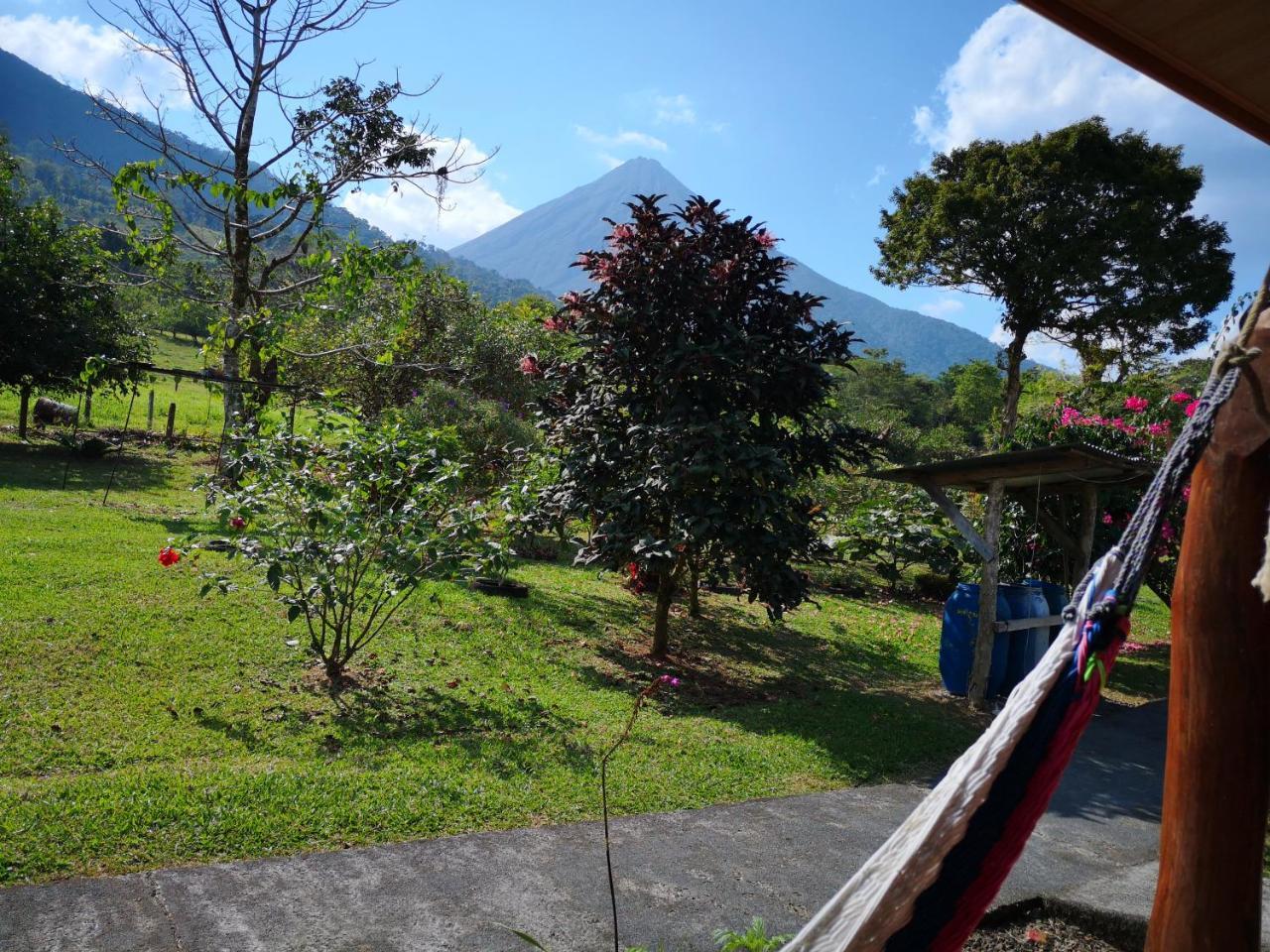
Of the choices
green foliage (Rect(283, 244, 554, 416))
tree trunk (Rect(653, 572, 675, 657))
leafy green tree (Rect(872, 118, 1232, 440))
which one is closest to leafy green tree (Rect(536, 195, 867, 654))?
tree trunk (Rect(653, 572, 675, 657))

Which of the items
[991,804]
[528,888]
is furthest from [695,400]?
[991,804]

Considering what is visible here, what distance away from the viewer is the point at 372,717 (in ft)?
16.9

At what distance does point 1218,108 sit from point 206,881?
3.66 meters

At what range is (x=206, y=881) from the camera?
309 cm

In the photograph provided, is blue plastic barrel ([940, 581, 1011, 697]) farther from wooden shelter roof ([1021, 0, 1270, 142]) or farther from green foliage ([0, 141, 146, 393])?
green foliage ([0, 141, 146, 393])

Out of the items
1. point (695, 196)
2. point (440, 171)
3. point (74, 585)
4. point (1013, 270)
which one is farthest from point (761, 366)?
point (1013, 270)

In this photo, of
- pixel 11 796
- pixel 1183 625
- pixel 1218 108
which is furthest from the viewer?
pixel 11 796

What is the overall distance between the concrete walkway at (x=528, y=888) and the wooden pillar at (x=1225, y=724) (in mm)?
1805

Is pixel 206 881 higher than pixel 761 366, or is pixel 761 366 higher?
pixel 761 366

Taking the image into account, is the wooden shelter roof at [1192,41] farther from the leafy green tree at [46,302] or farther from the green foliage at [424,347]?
the leafy green tree at [46,302]

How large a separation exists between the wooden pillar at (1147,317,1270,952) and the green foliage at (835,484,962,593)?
10.4 metres

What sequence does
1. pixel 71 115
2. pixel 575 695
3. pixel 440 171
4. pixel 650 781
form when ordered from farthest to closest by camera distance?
1. pixel 71 115
2. pixel 440 171
3. pixel 575 695
4. pixel 650 781

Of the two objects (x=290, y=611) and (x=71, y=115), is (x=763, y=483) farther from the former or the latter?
(x=71, y=115)

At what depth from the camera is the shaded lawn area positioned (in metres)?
3.71
